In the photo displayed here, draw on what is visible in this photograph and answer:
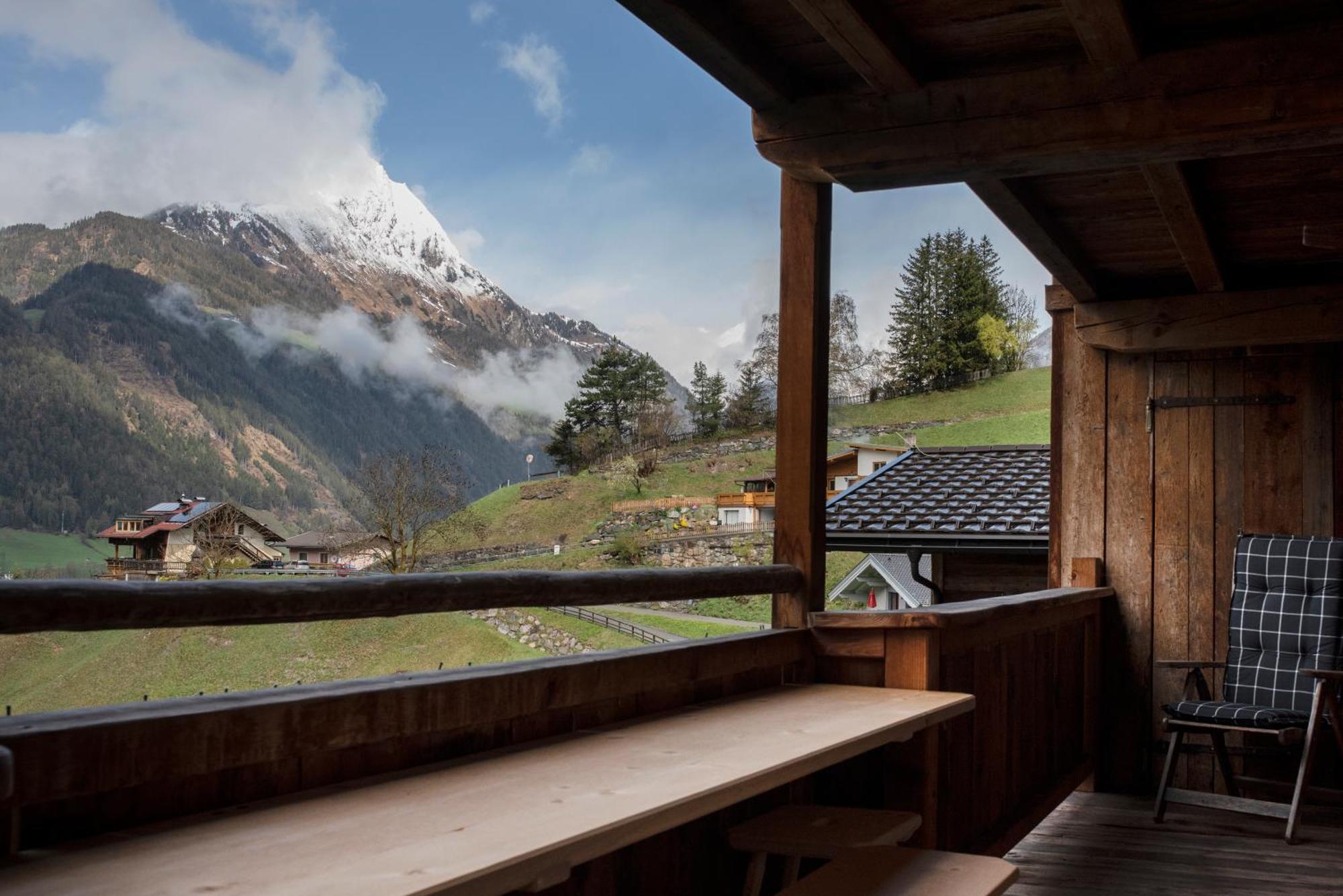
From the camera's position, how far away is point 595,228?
71.0m

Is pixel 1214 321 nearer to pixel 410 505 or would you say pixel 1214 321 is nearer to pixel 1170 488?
pixel 1170 488

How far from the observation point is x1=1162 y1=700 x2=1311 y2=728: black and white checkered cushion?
3842 mm

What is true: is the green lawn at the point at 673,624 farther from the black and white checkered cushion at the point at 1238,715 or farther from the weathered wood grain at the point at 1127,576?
the black and white checkered cushion at the point at 1238,715

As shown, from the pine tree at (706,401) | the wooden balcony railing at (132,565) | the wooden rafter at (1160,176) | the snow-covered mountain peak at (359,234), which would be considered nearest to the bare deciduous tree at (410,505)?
the pine tree at (706,401)

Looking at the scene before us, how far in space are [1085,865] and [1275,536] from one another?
1.54 metres

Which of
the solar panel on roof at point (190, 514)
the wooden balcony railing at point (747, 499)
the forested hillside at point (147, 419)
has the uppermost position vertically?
the forested hillside at point (147, 419)

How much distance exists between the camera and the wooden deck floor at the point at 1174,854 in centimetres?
323

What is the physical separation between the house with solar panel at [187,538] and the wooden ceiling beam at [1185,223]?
10.6m

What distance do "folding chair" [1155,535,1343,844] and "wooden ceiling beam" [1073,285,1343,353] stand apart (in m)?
0.75

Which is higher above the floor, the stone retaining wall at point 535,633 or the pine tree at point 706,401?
the pine tree at point 706,401

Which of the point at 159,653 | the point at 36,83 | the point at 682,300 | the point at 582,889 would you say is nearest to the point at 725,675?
the point at 582,889

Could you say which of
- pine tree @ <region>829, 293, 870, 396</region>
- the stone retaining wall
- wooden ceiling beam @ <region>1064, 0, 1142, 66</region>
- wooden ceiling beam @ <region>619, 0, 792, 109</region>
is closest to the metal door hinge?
wooden ceiling beam @ <region>1064, 0, 1142, 66</region>

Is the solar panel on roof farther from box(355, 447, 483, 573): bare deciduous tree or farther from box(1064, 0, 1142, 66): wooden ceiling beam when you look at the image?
box(1064, 0, 1142, 66): wooden ceiling beam

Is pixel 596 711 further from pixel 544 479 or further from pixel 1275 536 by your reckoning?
pixel 544 479
